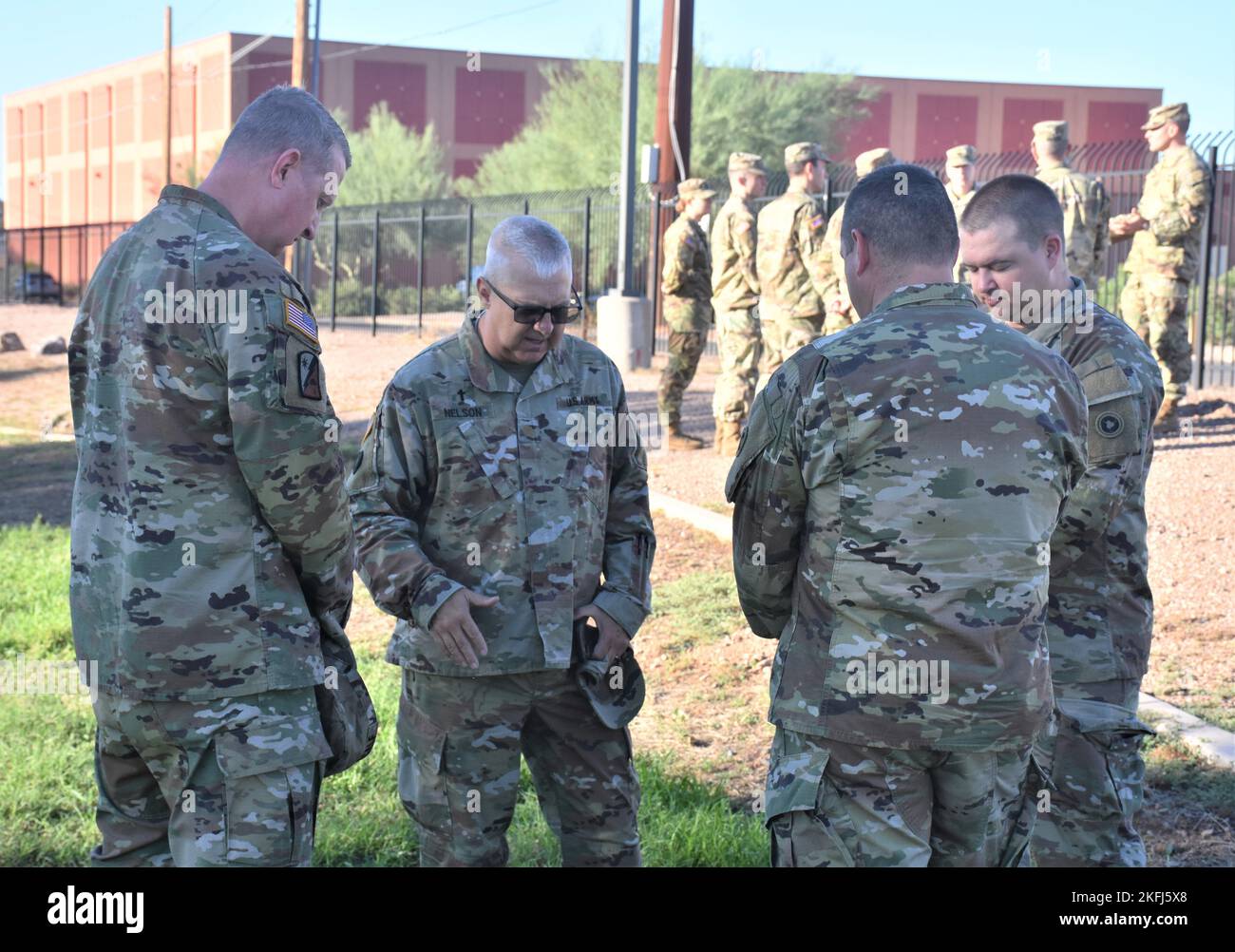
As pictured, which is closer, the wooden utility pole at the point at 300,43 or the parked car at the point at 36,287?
the wooden utility pole at the point at 300,43

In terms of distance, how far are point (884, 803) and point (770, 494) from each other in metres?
0.68

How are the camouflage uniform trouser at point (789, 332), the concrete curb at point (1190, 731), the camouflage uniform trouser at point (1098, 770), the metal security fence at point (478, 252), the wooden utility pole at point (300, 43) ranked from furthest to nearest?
the wooden utility pole at point (300, 43)
the metal security fence at point (478, 252)
the camouflage uniform trouser at point (789, 332)
the concrete curb at point (1190, 731)
the camouflage uniform trouser at point (1098, 770)

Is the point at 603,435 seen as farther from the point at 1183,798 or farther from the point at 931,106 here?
the point at 931,106

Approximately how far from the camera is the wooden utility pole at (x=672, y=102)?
20.2m

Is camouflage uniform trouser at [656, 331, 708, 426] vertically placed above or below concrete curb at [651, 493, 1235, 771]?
above

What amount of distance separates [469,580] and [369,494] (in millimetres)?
339

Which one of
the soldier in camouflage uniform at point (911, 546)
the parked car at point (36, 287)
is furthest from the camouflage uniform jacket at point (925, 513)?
the parked car at point (36, 287)

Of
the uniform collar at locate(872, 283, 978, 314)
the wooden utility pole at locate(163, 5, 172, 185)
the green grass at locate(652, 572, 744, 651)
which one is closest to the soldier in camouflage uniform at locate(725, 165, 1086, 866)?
the uniform collar at locate(872, 283, 978, 314)

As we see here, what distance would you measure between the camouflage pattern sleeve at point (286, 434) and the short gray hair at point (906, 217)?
119cm

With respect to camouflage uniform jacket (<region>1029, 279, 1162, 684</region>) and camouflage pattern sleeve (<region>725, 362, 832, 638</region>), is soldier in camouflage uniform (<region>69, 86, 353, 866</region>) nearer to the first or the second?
camouflage pattern sleeve (<region>725, 362, 832, 638</region>)

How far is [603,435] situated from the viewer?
11.6ft

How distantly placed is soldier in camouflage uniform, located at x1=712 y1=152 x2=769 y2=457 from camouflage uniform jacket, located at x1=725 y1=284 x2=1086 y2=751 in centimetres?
820

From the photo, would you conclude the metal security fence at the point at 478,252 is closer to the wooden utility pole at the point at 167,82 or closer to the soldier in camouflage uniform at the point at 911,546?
the wooden utility pole at the point at 167,82

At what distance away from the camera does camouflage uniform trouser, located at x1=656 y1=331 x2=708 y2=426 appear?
469 inches
